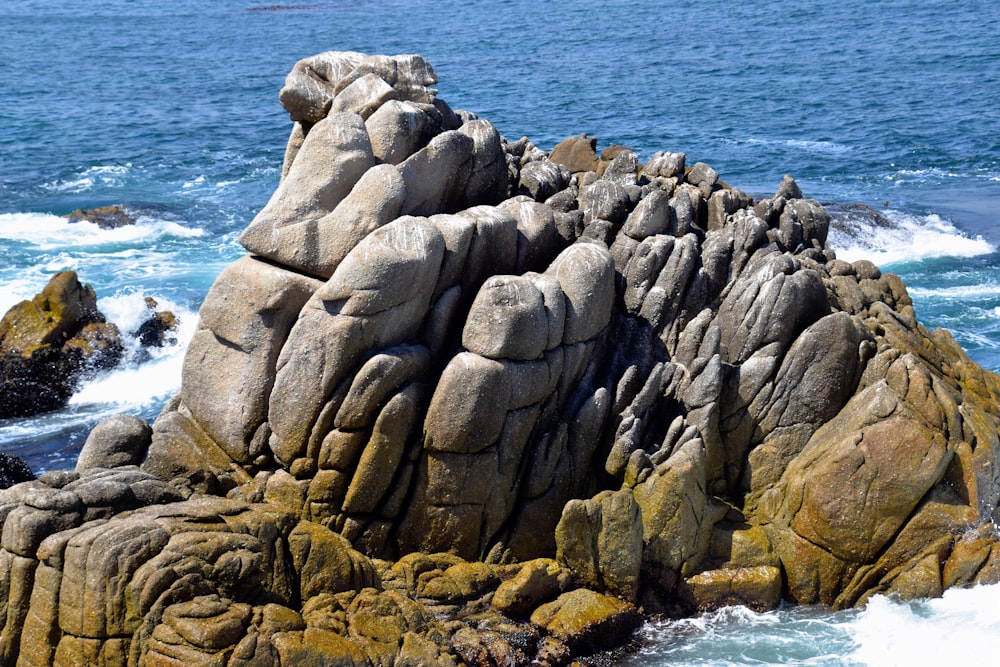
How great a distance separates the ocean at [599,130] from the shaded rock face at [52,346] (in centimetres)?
75

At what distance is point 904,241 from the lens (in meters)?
47.8

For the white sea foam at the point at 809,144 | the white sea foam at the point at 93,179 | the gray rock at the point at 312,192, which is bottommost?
the white sea foam at the point at 93,179

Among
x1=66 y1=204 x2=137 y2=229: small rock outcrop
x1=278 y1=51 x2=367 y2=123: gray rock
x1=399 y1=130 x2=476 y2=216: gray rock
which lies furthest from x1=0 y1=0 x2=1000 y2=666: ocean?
x1=278 y1=51 x2=367 y2=123: gray rock

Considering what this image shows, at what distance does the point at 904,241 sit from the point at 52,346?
3344 cm

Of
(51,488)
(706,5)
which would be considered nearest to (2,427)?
(51,488)

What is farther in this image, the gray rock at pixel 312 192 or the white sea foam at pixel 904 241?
the white sea foam at pixel 904 241

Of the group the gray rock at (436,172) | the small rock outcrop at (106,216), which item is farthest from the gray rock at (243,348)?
the small rock outcrop at (106,216)

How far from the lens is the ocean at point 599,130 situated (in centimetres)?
3306

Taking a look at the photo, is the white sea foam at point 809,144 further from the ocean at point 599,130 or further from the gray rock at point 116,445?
the gray rock at point 116,445

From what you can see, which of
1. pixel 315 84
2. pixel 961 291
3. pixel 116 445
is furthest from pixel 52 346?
pixel 961 291

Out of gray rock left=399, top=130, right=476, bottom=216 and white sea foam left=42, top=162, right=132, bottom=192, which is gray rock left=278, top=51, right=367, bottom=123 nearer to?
gray rock left=399, top=130, right=476, bottom=216

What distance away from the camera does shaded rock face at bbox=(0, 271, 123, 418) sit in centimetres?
3509

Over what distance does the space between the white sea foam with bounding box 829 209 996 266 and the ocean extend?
138 mm

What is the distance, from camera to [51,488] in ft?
56.7
